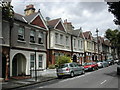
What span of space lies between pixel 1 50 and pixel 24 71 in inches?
186

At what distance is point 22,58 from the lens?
2253 cm

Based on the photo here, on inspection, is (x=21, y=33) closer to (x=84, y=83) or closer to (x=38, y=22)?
(x=38, y=22)

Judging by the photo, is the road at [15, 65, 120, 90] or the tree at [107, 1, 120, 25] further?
the tree at [107, 1, 120, 25]

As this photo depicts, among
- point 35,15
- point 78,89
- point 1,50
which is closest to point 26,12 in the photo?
point 35,15

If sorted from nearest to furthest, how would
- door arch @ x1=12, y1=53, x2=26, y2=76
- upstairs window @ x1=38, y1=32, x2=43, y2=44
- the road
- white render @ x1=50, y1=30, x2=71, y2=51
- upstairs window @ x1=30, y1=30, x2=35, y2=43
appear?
the road → door arch @ x1=12, y1=53, x2=26, y2=76 → upstairs window @ x1=30, y1=30, x2=35, y2=43 → upstairs window @ x1=38, y1=32, x2=43, y2=44 → white render @ x1=50, y1=30, x2=71, y2=51

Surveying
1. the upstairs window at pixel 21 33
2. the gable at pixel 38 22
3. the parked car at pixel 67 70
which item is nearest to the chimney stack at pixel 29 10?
the gable at pixel 38 22

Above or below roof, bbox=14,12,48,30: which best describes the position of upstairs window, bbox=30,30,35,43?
below

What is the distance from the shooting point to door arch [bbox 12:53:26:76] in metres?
21.9

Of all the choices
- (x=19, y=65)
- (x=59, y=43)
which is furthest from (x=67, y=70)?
(x=59, y=43)

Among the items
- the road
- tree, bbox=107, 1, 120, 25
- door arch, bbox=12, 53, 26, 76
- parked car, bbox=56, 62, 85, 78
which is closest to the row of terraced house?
door arch, bbox=12, 53, 26, 76

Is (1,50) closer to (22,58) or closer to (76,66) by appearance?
(22,58)

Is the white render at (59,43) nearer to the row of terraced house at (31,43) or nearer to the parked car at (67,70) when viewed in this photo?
the row of terraced house at (31,43)

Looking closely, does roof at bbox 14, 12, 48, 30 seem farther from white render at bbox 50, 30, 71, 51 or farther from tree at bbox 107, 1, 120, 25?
tree at bbox 107, 1, 120, 25

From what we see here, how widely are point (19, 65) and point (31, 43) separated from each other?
10.2 feet
